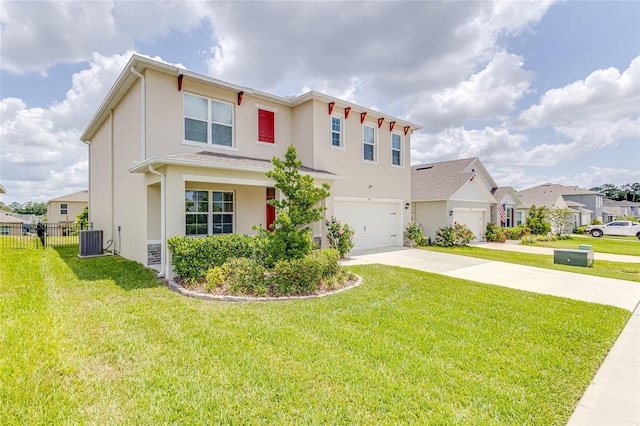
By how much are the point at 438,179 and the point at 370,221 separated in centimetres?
965

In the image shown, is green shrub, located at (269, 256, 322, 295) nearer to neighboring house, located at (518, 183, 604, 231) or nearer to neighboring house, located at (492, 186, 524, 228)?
neighboring house, located at (492, 186, 524, 228)

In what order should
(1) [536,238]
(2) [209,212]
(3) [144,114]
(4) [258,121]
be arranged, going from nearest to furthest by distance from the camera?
(3) [144,114]
(2) [209,212]
(4) [258,121]
(1) [536,238]

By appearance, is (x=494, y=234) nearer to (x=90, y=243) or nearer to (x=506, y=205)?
(x=506, y=205)

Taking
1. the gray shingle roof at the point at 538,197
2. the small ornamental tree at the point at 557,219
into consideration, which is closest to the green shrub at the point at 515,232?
the small ornamental tree at the point at 557,219

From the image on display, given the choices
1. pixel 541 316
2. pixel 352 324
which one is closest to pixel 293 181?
pixel 352 324

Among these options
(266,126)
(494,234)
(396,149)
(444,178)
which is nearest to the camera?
(266,126)

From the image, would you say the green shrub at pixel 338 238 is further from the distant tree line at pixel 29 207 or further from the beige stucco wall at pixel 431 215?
the distant tree line at pixel 29 207

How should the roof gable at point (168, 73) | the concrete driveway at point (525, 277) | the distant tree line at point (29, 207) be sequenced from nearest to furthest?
the concrete driveway at point (525, 277) < the roof gable at point (168, 73) < the distant tree line at point (29, 207)

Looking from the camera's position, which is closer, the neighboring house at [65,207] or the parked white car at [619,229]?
the parked white car at [619,229]

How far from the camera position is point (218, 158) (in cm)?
1002

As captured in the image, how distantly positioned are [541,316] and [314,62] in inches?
463

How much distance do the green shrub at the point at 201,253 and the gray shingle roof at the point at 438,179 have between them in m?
14.6

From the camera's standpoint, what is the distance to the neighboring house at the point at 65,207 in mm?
36469

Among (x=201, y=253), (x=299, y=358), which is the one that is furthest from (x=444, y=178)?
(x=299, y=358)
